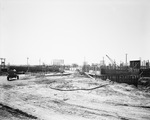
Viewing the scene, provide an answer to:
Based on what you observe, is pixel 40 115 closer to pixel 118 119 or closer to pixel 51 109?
pixel 51 109

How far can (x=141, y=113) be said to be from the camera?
529cm

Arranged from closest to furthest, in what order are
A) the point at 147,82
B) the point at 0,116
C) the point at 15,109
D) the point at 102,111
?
the point at 0,116, the point at 102,111, the point at 15,109, the point at 147,82

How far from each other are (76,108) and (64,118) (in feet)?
4.12

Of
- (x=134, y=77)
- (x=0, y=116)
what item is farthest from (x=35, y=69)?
(x=0, y=116)

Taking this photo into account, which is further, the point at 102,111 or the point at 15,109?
the point at 15,109

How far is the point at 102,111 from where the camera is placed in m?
5.51

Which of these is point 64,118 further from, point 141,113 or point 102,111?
point 141,113

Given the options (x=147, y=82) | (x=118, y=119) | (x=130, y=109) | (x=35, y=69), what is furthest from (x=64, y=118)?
(x=35, y=69)

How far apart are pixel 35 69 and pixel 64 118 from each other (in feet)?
127

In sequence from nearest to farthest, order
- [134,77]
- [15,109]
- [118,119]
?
1. [118,119]
2. [15,109]
3. [134,77]

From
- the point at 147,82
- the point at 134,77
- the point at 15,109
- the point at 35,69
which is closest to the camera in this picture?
the point at 15,109

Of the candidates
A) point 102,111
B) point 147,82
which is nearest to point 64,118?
point 102,111

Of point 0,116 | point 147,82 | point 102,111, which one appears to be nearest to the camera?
point 0,116

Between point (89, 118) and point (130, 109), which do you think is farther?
point (130, 109)
